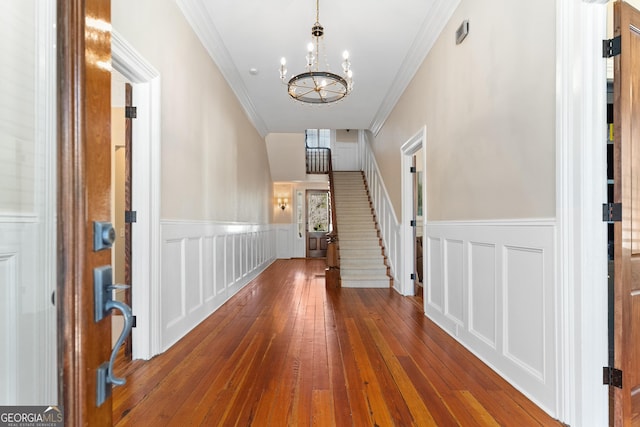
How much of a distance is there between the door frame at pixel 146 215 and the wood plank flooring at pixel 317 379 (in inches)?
9.1

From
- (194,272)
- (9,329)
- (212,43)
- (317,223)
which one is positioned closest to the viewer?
(9,329)

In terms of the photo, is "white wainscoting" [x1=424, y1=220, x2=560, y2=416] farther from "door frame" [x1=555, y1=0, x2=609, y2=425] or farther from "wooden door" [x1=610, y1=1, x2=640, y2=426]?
"wooden door" [x1=610, y1=1, x2=640, y2=426]

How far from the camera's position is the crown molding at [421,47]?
123 inches

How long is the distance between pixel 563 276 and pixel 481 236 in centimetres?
81

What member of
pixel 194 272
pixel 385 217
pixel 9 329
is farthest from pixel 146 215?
pixel 385 217

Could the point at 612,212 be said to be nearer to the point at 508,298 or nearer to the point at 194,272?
the point at 508,298

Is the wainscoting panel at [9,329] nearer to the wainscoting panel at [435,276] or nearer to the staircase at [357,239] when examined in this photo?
the wainscoting panel at [435,276]

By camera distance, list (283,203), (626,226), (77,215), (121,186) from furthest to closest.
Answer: (283,203)
(121,186)
(626,226)
(77,215)

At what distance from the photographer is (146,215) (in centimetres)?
251

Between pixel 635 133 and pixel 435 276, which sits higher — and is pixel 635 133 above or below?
above

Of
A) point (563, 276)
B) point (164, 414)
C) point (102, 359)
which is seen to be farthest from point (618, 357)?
point (164, 414)

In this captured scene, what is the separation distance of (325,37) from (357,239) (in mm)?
3741

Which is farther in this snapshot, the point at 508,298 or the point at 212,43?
the point at 212,43

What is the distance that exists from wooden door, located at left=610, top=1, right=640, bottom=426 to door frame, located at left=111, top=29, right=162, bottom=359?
277cm
